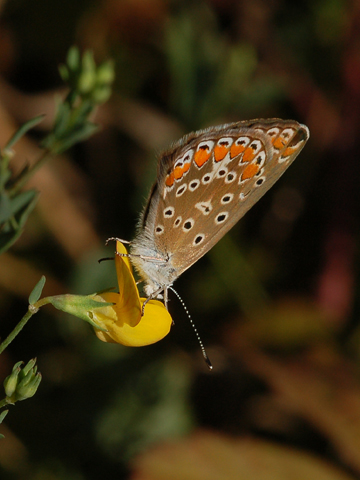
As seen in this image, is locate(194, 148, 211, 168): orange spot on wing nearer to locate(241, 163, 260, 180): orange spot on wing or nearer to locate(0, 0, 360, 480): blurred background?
locate(241, 163, 260, 180): orange spot on wing

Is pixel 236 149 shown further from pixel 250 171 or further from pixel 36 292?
pixel 36 292

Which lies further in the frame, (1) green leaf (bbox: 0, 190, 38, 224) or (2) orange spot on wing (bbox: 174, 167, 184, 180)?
(2) orange spot on wing (bbox: 174, 167, 184, 180)

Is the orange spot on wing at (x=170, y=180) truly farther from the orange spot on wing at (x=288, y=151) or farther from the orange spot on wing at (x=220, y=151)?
the orange spot on wing at (x=288, y=151)

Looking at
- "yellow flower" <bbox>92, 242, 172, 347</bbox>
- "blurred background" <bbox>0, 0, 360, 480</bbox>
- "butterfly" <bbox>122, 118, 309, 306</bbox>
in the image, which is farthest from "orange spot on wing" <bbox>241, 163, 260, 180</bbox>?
"blurred background" <bbox>0, 0, 360, 480</bbox>

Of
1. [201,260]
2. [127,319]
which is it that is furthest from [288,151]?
[201,260]

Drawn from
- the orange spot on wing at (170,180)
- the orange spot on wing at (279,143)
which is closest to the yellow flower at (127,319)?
the orange spot on wing at (170,180)

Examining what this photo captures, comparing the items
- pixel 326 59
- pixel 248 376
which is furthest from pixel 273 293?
pixel 326 59

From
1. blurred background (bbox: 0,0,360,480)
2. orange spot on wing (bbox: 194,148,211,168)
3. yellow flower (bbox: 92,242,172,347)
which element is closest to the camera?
yellow flower (bbox: 92,242,172,347)
